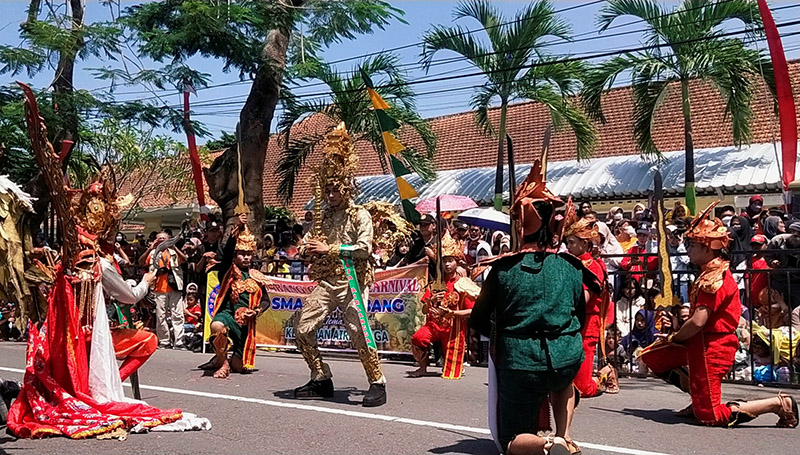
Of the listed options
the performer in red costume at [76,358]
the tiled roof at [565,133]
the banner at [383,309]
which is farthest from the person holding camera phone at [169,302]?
the performer in red costume at [76,358]

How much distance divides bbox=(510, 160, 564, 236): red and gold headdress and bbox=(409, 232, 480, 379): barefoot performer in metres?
4.31

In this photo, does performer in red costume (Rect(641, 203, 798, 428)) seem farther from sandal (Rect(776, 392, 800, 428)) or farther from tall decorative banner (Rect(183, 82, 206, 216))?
tall decorative banner (Rect(183, 82, 206, 216))

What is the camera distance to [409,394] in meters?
8.98

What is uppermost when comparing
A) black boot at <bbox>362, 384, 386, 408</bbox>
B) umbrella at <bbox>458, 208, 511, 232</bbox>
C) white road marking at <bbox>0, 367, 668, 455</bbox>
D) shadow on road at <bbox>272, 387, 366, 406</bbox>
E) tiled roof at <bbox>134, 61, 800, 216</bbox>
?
tiled roof at <bbox>134, 61, 800, 216</bbox>

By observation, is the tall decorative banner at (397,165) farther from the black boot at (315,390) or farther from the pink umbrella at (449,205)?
the pink umbrella at (449,205)

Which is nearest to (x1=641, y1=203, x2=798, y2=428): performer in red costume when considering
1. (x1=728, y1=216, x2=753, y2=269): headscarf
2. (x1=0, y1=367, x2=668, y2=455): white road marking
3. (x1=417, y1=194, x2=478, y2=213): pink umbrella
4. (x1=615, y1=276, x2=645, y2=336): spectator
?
(x1=0, y1=367, x2=668, y2=455): white road marking

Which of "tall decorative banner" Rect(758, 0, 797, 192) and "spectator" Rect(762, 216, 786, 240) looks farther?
"tall decorative banner" Rect(758, 0, 797, 192)

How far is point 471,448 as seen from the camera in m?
6.29

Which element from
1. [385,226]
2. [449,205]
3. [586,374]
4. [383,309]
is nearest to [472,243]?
[383,309]

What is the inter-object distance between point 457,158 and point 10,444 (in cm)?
2187

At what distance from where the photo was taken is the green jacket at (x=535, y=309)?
17.6 ft

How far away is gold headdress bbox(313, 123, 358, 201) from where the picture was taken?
8102 millimetres

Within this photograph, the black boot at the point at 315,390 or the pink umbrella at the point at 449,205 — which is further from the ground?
the pink umbrella at the point at 449,205

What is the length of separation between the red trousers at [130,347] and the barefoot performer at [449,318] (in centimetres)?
364
